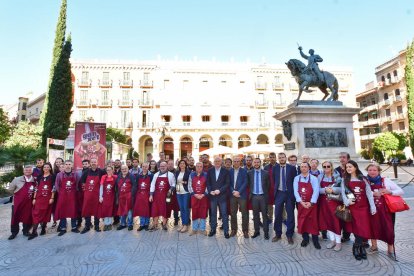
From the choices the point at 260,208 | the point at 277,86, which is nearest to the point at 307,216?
the point at 260,208

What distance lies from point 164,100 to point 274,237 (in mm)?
32511

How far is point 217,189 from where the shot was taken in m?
5.25

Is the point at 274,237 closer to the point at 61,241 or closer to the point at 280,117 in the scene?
the point at 61,241

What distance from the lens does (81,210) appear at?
591 centimetres

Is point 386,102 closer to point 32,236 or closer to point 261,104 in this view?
point 261,104

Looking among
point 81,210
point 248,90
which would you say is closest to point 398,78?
point 248,90

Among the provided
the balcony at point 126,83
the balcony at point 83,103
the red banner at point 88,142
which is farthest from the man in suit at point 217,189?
the balcony at point 83,103

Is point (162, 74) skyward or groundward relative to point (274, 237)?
skyward

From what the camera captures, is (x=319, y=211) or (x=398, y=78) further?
(x=398, y=78)

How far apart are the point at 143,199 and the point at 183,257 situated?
2215 mm

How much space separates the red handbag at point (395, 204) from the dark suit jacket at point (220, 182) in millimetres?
2853

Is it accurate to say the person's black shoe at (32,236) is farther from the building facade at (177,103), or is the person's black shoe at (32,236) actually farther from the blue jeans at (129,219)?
the building facade at (177,103)

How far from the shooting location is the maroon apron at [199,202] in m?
5.41

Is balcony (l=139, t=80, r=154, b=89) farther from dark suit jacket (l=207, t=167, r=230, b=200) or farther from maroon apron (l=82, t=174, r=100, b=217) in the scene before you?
dark suit jacket (l=207, t=167, r=230, b=200)
